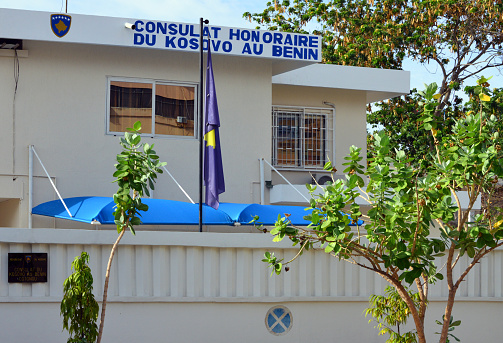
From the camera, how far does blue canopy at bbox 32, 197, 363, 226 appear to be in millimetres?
11055

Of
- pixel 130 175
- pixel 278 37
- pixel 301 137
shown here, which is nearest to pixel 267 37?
pixel 278 37

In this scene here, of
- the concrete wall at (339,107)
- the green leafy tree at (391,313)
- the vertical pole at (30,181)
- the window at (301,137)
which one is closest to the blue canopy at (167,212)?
the vertical pole at (30,181)

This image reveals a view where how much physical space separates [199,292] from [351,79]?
27.6 feet

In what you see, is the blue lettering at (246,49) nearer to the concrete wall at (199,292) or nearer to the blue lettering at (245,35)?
the blue lettering at (245,35)

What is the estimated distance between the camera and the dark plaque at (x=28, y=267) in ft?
28.8

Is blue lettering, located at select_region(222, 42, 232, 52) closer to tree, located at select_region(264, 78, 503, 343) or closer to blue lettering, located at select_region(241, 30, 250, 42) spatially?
blue lettering, located at select_region(241, 30, 250, 42)

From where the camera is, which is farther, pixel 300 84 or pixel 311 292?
pixel 300 84

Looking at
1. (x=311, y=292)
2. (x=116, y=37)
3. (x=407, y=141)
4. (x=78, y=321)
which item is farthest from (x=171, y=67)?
(x=407, y=141)

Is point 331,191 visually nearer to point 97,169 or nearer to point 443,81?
point 97,169

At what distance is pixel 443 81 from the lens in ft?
86.3

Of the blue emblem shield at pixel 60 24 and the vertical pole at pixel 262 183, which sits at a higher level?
the blue emblem shield at pixel 60 24

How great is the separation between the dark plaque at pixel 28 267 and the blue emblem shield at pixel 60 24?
531cm

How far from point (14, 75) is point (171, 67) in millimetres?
2766

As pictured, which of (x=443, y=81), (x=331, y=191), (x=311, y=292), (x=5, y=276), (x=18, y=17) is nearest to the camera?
(x=331, y=191)
